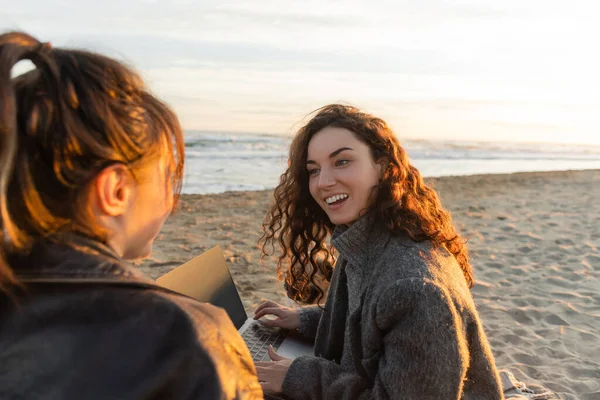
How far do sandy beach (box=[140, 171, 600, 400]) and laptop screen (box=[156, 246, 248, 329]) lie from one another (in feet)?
1.73

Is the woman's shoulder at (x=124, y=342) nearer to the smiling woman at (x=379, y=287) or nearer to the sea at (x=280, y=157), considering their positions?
the smiling woman at (x=379, y=287)

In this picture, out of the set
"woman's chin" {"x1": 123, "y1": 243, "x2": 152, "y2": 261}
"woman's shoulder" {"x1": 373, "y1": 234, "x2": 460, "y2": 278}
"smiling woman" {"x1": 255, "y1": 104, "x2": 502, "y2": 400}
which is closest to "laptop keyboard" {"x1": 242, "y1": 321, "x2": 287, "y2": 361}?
"smiling woman" {"x1": 255, "y1": 104, "x2": 502, "y2": 400}

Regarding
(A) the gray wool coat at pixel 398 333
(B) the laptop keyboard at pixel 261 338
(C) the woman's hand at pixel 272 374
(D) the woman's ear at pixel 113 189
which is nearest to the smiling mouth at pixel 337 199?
(A) the gray wool coat at pixel 398 333

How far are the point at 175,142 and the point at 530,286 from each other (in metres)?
4.77

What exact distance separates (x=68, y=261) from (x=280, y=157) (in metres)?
8.04

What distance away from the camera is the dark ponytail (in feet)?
3.17

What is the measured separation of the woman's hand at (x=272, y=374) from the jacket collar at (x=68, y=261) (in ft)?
4.20

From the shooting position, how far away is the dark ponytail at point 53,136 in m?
0.97

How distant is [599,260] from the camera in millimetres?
6043

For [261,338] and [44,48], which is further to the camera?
[261,338]

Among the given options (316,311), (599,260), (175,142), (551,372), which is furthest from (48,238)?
→ (599,260)

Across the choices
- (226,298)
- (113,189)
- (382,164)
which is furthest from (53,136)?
(226,298)

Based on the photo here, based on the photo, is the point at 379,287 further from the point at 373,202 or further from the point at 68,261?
the point at 68,261

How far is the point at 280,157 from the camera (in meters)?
8.98
